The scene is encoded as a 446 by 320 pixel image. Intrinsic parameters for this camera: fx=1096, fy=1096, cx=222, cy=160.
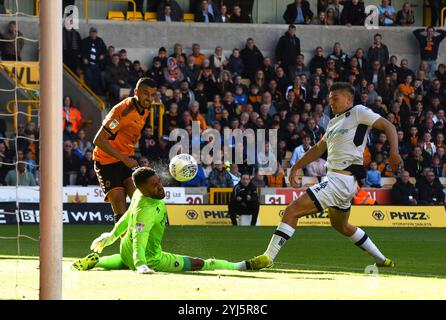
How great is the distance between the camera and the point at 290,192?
88.6 feet

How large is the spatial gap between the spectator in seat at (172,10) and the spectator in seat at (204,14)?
54 centimetres

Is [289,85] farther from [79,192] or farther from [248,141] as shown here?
[79,192]

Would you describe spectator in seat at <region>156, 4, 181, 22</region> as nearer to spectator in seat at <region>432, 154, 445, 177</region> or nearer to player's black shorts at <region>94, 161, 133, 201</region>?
spectator in seat at <region>432, 154, 445, 177</region>

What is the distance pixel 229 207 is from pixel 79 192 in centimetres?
354

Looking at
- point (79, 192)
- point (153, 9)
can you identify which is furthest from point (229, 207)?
point (153, 9)

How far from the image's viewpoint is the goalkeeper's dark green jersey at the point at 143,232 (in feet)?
36.8

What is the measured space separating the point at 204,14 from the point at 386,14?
6.02 meters

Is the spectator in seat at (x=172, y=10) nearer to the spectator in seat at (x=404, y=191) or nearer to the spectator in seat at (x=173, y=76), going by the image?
the spectator in seat at (x=173, y=76)

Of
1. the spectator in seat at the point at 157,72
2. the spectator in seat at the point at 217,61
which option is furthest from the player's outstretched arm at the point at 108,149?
the spectator in seat at the point at 217,61

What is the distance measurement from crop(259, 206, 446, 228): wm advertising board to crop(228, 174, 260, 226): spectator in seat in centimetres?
32

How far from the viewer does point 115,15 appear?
105 feet

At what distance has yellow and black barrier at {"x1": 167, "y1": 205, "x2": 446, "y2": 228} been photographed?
25.0m

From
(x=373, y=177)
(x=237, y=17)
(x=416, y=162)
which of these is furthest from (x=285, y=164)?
(x=237, y=17)

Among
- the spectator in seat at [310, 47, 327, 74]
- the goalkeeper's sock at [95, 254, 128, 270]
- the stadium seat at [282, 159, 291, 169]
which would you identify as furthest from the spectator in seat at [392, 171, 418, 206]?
the goalkeeper's sock at [95, 254, 128, 270]
